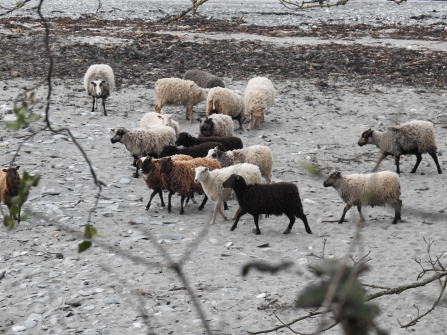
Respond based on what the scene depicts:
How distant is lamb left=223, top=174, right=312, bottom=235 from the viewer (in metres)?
7.61

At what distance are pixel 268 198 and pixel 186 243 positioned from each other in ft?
3.66

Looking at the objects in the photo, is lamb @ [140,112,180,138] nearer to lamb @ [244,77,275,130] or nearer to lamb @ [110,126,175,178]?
lamb @ [110,126,175,178]

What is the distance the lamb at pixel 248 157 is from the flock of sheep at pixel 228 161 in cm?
1

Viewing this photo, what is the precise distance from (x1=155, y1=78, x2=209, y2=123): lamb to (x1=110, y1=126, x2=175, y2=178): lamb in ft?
10.0

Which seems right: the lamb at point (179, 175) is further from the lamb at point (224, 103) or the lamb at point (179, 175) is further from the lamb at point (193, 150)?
the lamb at point (224, 103)

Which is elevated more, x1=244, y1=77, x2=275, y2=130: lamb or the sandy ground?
x1=244, y1=77, x2=275, y2=130: lamb

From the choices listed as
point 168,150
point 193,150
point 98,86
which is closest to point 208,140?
point 193,150

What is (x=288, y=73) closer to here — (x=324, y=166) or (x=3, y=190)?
(x=324, y=166)

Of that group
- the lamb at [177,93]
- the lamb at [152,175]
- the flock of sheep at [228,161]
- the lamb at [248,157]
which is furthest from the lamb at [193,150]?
the lamb at [177,93]

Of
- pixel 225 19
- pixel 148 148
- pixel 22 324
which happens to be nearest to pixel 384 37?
pixel 225 19

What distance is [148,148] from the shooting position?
10.2 metres

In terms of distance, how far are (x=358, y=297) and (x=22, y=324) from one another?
5038mm

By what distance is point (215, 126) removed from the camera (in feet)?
36.7

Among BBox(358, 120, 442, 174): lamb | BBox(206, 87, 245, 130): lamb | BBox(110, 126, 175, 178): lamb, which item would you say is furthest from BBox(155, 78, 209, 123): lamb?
BBox(358, 120, 442, 174): lamb
